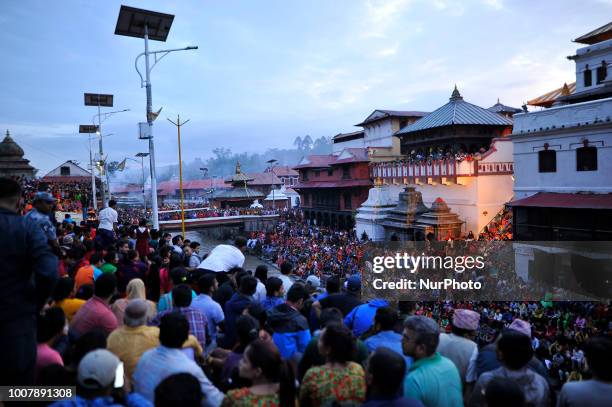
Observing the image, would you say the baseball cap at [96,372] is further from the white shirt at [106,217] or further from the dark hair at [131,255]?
the white shirt at [106,217]

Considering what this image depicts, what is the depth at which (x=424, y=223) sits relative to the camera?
27562 millimetres

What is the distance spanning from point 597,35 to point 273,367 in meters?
28.8

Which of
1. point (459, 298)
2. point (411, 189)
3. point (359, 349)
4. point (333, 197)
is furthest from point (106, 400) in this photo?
point (333, 197)

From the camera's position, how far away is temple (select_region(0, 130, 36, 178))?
26.9 metres

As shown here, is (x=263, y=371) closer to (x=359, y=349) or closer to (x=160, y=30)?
(x=359, y=349)

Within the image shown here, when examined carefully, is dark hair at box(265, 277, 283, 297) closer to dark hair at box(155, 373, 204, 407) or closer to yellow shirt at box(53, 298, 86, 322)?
yellow shirt at box(53, 298, 86, 322)

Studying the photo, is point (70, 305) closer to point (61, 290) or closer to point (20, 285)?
point (61, 290)

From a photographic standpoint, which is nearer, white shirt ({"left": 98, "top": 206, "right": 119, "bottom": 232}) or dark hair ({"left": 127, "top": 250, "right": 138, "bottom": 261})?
dark hair ({"left": 127, "top": 250, "right": 138, "bottom": 261})

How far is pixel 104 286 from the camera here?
4.97m

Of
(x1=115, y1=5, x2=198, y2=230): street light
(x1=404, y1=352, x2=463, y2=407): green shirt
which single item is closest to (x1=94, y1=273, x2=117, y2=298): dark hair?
(x1=404, y1=352, x2=463, y2=407): green shirt

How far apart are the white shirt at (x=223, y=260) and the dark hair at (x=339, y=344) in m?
4.67

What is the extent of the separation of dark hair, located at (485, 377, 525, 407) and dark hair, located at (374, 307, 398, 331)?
1767 mm

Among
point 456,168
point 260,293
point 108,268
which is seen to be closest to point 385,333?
point 260,293

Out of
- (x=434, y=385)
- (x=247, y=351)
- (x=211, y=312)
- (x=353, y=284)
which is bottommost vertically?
(x=434, y=385)
